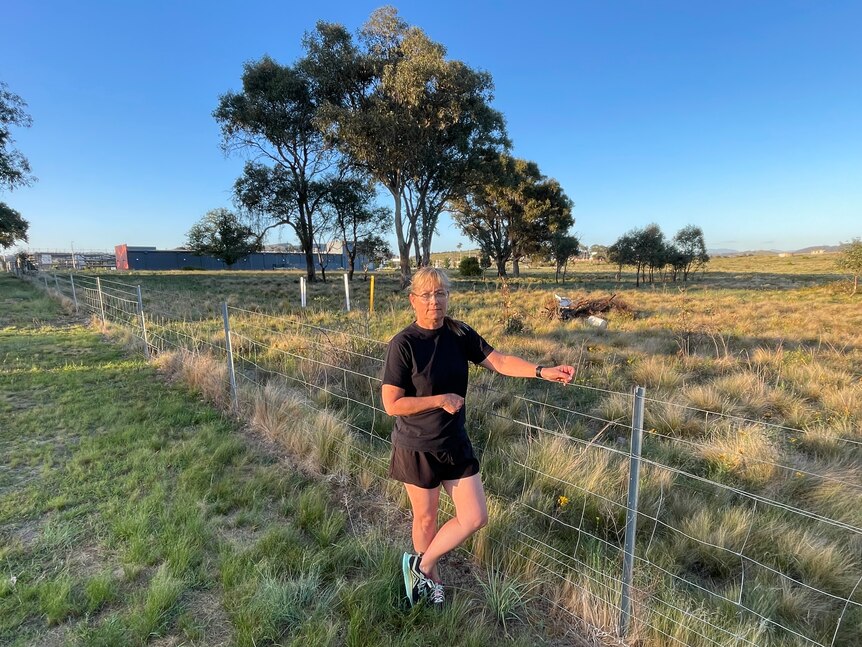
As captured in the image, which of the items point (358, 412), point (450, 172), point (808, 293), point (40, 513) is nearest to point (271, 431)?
point (358, 412)

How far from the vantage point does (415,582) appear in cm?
224

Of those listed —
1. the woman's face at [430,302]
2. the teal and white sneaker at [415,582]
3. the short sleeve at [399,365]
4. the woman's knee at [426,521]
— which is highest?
the woman's face at [430,302]

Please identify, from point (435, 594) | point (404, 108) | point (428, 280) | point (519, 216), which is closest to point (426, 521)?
point (435, 594)

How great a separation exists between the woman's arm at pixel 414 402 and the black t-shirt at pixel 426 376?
0.04m

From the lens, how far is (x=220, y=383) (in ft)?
18.3

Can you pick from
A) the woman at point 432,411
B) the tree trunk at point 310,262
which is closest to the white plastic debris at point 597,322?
the woman at point 432,411

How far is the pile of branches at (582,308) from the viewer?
41.7 feet

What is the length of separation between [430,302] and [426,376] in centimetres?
36

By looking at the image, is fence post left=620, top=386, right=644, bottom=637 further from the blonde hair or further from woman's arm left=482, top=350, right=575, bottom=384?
the blonde hair

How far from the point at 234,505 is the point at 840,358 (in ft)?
32.7

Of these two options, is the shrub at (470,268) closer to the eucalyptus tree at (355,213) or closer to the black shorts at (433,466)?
the eucalyptus tree at (355,213)

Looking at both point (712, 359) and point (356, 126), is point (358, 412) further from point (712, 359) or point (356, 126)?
point (356, 126)

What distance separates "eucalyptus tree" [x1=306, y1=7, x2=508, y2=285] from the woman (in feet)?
58.4

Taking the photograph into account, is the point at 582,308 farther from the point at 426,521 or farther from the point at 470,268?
the point at 470,268
